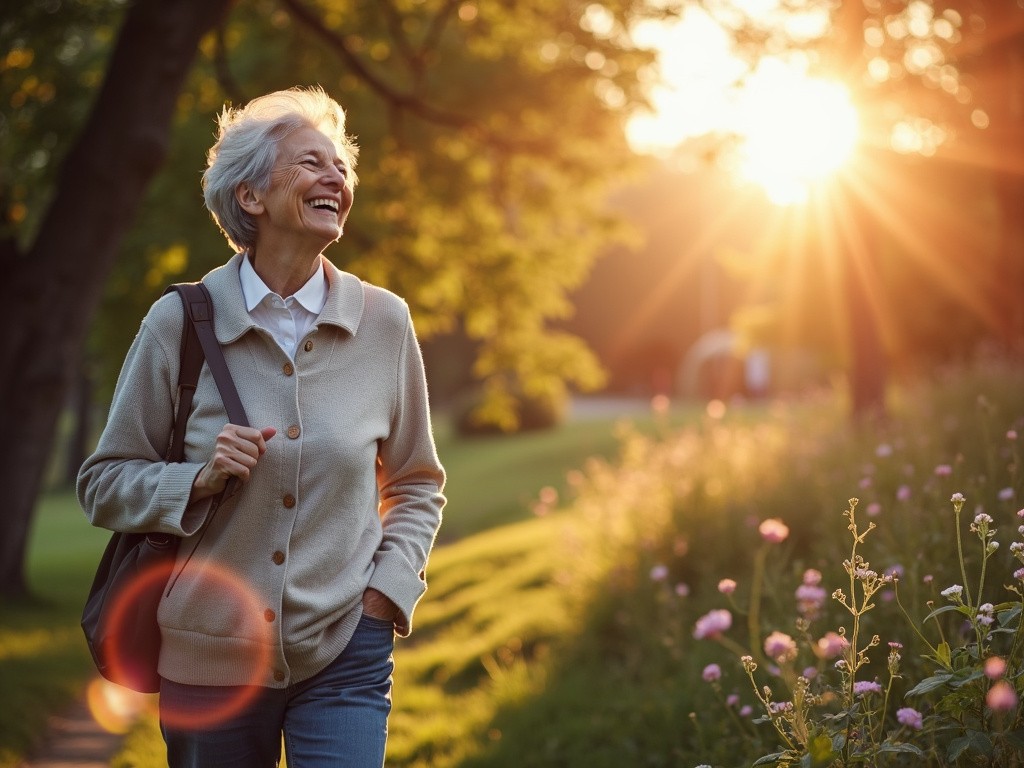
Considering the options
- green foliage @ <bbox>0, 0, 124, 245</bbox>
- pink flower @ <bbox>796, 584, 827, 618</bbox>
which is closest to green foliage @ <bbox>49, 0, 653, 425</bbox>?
green foliage @ <bbox>0, 0, 124, 245</bbox>

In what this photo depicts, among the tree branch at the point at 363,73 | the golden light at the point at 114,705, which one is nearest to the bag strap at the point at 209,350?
the golden light at the point at 114,705

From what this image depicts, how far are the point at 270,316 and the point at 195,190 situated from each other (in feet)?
36.6

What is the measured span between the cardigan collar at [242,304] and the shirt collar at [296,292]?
0.02 metres

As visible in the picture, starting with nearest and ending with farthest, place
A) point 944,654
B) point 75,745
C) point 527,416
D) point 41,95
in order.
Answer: point 944,654 < point 75,745 < point 41,95 < point 527,416

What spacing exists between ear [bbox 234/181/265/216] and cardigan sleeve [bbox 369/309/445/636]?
53cm

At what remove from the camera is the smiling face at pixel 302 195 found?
3.01 metres

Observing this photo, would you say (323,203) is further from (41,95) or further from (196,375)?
(41,95)

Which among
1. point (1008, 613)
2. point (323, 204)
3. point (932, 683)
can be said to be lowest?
point (932, 683)

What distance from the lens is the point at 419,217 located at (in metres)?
13.9

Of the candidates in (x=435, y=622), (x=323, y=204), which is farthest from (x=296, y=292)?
(x=435, y=622)

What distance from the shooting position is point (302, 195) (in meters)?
3.02

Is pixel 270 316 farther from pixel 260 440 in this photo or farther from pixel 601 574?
pixel 601 574

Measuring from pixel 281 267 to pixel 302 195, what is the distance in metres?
0.22

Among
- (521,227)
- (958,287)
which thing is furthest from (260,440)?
(958,287)
